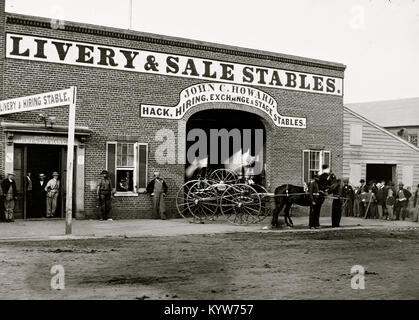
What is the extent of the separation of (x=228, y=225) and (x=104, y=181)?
4.25m

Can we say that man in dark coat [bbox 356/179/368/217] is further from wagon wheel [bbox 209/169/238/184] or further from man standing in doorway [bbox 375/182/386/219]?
wagon wheel [bbox 209/169/238/184]

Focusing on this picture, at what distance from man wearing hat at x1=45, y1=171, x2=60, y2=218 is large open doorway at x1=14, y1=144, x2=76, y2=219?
11.3 inches

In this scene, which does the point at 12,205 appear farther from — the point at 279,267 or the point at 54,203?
the point at 279,267

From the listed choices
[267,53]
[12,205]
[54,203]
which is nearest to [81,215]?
[54,203]

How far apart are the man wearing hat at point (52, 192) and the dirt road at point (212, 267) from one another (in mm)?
5106

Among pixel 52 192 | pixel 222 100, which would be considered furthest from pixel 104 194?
pixel 222 100

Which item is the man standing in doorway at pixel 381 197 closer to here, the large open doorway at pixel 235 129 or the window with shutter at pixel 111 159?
the large open doorway at pixel 235 129

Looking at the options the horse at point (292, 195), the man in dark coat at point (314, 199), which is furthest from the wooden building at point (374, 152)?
the man in dark coat at point (314, 199)

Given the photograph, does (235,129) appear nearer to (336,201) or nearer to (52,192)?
(336,201)

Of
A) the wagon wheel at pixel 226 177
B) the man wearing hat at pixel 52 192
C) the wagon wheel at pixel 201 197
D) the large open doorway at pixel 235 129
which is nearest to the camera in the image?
the man wearing hat at pixel 52 192

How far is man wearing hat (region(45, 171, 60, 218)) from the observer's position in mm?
18562

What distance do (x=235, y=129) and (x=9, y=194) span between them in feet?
34.8

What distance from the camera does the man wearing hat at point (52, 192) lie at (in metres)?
18.6

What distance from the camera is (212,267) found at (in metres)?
10.1
